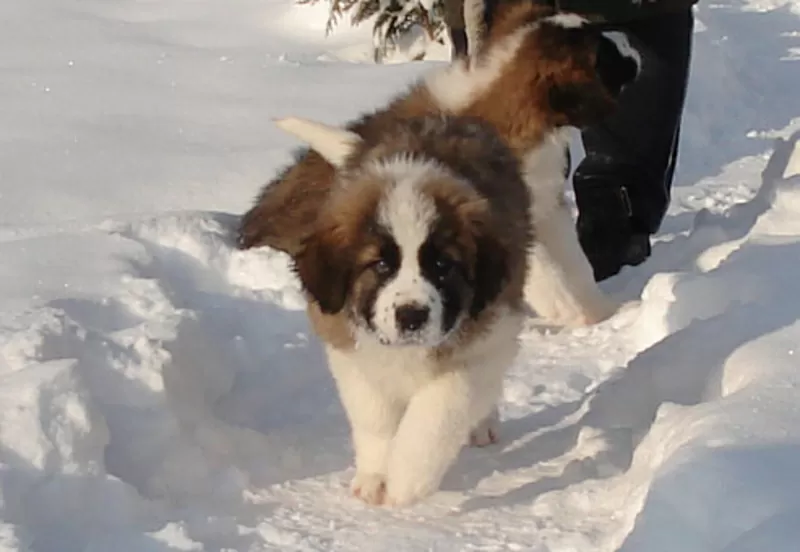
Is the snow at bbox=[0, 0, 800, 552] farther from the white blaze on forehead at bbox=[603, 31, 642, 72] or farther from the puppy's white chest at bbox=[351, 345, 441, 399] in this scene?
the white blaze on forehead at bbox=[603, 31, 642, 72]

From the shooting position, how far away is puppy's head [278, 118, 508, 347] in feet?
7.97

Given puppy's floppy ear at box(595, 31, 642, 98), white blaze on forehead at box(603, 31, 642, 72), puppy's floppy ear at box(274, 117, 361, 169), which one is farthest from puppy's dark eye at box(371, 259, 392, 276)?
white blaze on forehead at box(603, 31, 642, 72)

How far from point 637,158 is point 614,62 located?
112 centimetres

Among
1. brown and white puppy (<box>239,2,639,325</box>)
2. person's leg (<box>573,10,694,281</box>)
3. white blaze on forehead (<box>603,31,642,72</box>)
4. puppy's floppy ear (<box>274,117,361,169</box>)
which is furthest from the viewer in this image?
person's leg (<box>573,10,694,281</box>)

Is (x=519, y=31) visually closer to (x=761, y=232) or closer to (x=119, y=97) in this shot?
(x=761, y=232)

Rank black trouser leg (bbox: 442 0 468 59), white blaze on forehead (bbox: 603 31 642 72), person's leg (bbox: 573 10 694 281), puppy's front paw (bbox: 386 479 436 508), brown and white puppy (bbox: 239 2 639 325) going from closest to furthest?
puppy's front paw (bbox: 386 479 436 508), brown and white puppy (bbox: 239 2 639 325), white blaze on forehead (bbox: 603 31 642 72), person's leg (bbox: 573 10 694 281), black trouser leg (bbox: 442 0 468 59)

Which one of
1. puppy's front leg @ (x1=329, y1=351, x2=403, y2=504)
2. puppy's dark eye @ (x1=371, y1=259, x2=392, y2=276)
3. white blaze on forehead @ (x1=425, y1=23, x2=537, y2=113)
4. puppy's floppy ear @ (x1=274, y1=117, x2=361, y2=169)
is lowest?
puppy's front leg @ (x1=329, y1=351, x2=403, y2=504)

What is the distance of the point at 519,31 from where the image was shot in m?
3.50

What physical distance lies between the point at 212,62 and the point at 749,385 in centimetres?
467

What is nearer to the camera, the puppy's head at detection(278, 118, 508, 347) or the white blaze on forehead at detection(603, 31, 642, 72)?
the puppy's head at detection(278, 118, 508, 347)

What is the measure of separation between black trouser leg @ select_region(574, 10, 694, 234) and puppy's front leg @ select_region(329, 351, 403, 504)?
186 centimetres

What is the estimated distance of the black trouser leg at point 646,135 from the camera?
4434 mm

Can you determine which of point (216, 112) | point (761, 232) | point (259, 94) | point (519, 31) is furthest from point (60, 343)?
point (259, 94)

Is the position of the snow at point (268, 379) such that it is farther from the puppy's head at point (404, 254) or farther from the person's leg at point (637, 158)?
the puppy's head at point (404, 254)
